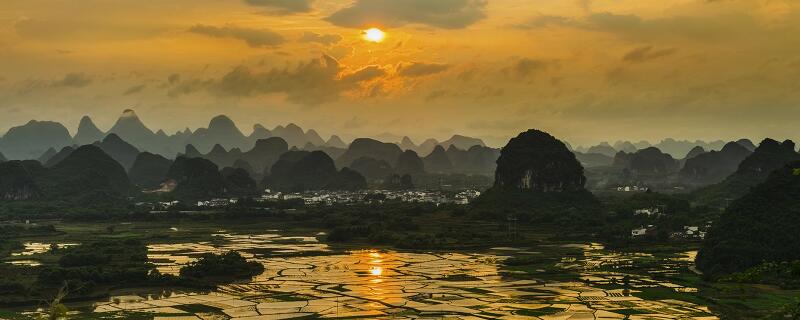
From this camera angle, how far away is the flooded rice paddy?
43.2 metres

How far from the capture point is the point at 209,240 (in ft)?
266

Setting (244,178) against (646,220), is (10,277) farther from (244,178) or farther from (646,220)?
(244,178)

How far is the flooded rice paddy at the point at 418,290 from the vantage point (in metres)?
43.2

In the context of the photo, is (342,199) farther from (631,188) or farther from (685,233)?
(685,233)

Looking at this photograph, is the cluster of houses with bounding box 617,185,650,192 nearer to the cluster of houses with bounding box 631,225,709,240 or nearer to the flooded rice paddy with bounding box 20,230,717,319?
the cluster of houses with bounding box 631,225,709,240

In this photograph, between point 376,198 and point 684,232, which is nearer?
point 684,232

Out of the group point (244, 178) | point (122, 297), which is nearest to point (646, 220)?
point (122, 297)

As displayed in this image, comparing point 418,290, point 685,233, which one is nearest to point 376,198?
point 685,233

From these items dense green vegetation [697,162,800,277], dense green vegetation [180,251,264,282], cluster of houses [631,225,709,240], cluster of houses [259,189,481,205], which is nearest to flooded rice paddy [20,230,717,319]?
dense green vegetation [180,251,264,282]

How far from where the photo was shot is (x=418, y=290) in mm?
50188

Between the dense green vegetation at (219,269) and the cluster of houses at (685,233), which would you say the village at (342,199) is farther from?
the dense green vegetation at (219,269)

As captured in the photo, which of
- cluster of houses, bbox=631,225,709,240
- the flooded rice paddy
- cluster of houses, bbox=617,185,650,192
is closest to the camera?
the flooded rice paddy

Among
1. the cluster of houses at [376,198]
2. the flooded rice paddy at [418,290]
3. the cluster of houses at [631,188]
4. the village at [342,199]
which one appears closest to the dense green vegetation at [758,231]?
the flooded rice paddy at [418,290]

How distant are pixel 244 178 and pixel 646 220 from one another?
3347 inches
